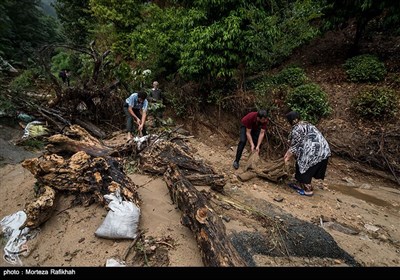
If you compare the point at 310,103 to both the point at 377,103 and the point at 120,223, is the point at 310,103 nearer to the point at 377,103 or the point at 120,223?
the point at 377,103

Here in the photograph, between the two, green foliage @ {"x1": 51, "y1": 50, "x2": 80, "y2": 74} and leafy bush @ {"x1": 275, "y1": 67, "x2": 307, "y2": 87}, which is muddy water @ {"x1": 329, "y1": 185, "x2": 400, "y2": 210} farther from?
green foliage @ {"x1": 51, "y1": 50, "x2": 80, "y2": 74}

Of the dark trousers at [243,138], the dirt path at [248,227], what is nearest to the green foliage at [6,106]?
the dirt path at [248,227]

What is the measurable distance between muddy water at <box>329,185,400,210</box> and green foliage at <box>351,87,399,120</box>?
1863 millimetres

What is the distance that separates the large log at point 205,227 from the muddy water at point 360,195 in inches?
121

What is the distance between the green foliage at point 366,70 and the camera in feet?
19.4

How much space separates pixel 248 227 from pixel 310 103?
406 centimetres

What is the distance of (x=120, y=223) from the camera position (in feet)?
7.94

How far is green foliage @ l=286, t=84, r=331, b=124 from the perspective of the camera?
561cm

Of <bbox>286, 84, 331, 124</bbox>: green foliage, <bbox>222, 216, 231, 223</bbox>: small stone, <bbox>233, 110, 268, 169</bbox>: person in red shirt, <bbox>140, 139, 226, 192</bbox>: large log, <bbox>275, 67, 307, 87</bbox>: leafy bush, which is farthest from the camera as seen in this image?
<bbox>275, 67, 307, 87</bbox>: leafy bush

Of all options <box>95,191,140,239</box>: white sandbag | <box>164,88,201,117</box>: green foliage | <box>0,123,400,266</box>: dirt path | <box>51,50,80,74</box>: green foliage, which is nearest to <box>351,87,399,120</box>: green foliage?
<box>0,123,400,266</box>: dirt path

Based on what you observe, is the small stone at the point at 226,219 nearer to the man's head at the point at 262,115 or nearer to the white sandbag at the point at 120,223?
the white sandbag at the point at 120,223

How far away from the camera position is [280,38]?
20.0ft
